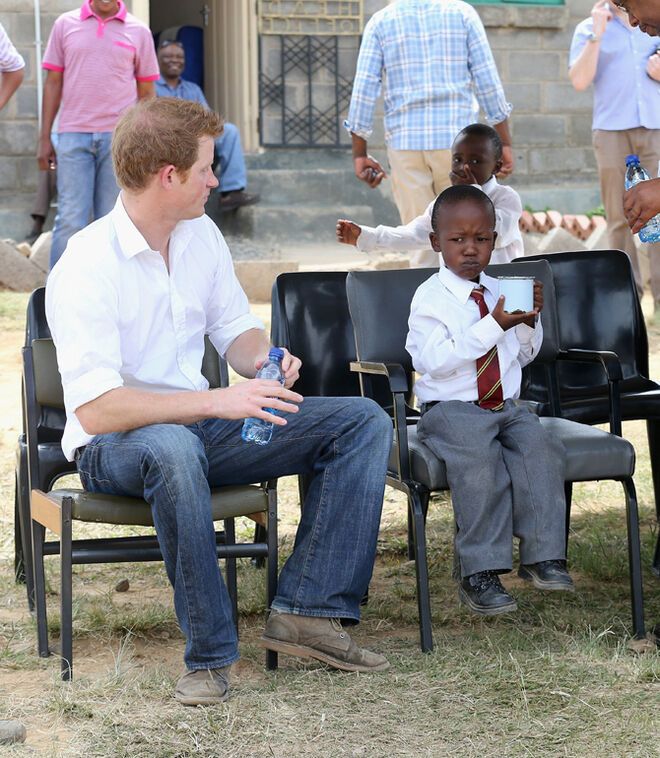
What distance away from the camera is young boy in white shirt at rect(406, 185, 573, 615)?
3727mm

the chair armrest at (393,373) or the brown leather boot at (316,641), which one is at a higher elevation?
the chair armrest at (393,373)

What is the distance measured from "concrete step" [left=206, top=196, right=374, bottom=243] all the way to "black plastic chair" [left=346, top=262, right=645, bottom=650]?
26.6ft

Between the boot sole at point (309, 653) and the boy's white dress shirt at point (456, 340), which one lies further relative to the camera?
the boy's white dress shirt at point (456, 340)

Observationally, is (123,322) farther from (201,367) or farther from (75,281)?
(201,367)

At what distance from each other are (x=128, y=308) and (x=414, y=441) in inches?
39.4

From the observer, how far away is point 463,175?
5.29m

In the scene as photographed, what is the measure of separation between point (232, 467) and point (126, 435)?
1.15ft

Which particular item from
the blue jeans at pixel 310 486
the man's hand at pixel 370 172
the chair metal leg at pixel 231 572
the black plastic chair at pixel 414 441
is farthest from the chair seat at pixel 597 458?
the man's hand at pixel 370 172

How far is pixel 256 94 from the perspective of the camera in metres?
13.1

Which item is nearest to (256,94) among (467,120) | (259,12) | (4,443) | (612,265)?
(259,12)

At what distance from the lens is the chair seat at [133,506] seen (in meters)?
3.43

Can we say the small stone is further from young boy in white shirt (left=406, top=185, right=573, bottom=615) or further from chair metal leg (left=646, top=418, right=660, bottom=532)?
chair metal leg (left=646, top=418, right=660, bottom=532)

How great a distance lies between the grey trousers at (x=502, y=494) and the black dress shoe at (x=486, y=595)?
0.11 ft

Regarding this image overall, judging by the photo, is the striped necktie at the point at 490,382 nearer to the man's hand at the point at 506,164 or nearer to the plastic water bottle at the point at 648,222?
the plastic water bottle at the point at 648,222
